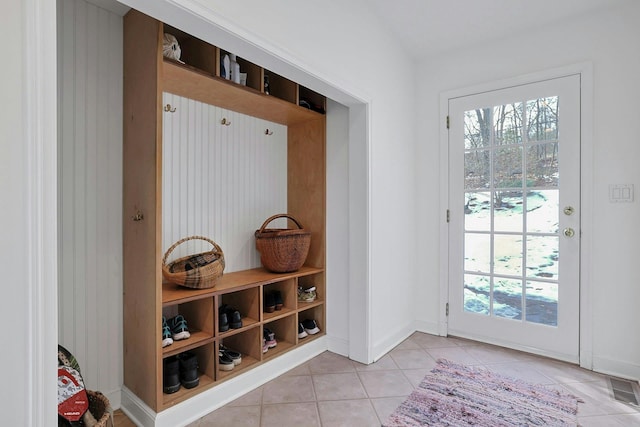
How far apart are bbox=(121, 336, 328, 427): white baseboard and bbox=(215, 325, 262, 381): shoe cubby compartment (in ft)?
0.14

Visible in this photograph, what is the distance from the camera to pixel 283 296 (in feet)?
7.89

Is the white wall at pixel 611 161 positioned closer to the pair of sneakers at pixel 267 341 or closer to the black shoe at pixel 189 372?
the pair of sneakers at pixel 267 341

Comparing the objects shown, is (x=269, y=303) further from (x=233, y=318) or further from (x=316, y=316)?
(x=316, y=316)

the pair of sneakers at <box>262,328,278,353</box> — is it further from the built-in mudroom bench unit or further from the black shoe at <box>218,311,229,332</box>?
the black shoe at <box>218,311,229,332</box>

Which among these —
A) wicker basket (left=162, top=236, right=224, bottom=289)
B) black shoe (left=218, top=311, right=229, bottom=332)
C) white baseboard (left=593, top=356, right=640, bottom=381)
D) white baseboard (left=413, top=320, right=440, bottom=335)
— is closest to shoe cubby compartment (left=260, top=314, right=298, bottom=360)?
black shoe (left=218, top=311, right=229, bottom=332)

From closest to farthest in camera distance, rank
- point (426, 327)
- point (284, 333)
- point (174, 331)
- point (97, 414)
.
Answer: point (97, 414) < point (174, 331) < point (284, 333) < point (426, 327)

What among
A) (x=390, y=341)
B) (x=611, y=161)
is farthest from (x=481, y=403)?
(x=611, y=161)

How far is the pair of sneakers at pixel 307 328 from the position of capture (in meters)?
2.45

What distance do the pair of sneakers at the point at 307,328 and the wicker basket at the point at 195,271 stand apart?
0.89 meters

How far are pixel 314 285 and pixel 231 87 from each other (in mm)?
1553

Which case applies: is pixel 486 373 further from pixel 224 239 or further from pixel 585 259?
pixel 224 239

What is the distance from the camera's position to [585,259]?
229cm

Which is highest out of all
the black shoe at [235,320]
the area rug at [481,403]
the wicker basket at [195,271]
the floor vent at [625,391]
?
the wicker basket at [195,271]

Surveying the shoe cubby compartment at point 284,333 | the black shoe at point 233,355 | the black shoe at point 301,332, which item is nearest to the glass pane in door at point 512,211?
the black shoe at point 301,332
